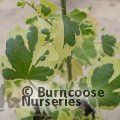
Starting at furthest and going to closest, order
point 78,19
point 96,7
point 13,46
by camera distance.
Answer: point 96,7, point 78,19, point 13,46

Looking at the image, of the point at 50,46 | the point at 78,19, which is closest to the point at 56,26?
the point at 50,46

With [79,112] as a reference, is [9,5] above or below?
above

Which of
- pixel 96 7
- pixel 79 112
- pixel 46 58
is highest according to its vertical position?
pixel 96 7

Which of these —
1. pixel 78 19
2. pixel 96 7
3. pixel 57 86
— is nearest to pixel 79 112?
pixel 57 86

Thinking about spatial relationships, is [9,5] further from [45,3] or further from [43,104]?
[45,3]

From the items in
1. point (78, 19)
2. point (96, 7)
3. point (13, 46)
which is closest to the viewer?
point (13, 46)

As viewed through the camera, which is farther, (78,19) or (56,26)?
(78,19)

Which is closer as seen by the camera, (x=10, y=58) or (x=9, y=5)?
(x=10, y=58)

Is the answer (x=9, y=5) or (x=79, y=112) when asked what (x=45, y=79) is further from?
(x=9, y=5)
